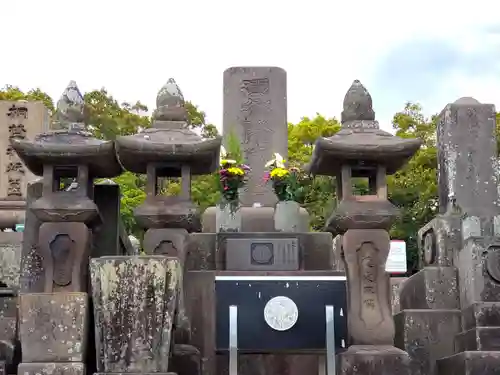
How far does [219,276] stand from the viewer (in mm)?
7125

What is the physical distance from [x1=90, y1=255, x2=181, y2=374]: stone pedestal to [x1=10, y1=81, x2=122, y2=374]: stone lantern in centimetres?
43

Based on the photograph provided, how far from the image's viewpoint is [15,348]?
6.95m

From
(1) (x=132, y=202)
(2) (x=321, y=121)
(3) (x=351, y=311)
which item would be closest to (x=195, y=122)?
(2) (x=321, y=121)

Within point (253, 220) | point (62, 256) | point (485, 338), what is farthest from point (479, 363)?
point (62, 256)

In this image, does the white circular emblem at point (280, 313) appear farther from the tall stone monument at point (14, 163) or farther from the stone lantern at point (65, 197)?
the tall stone monument at point (14, 163)

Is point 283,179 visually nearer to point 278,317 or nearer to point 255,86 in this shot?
point 278,317

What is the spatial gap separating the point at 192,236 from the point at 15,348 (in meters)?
2.54

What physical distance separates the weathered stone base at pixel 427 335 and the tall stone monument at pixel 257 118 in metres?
2.93

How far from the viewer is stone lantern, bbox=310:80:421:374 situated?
23.4 ft

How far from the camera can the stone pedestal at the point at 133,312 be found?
604cm

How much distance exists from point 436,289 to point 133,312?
4300mm

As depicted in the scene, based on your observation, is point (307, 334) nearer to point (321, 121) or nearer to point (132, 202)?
point (132, 202)

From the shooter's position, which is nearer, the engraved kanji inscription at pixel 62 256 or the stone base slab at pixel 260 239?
the engraved kanji inscription at pixel 62 256

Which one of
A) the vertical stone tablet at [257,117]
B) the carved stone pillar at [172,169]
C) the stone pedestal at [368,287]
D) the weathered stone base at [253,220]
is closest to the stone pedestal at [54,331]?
the carved stone pillar at [172,169]
